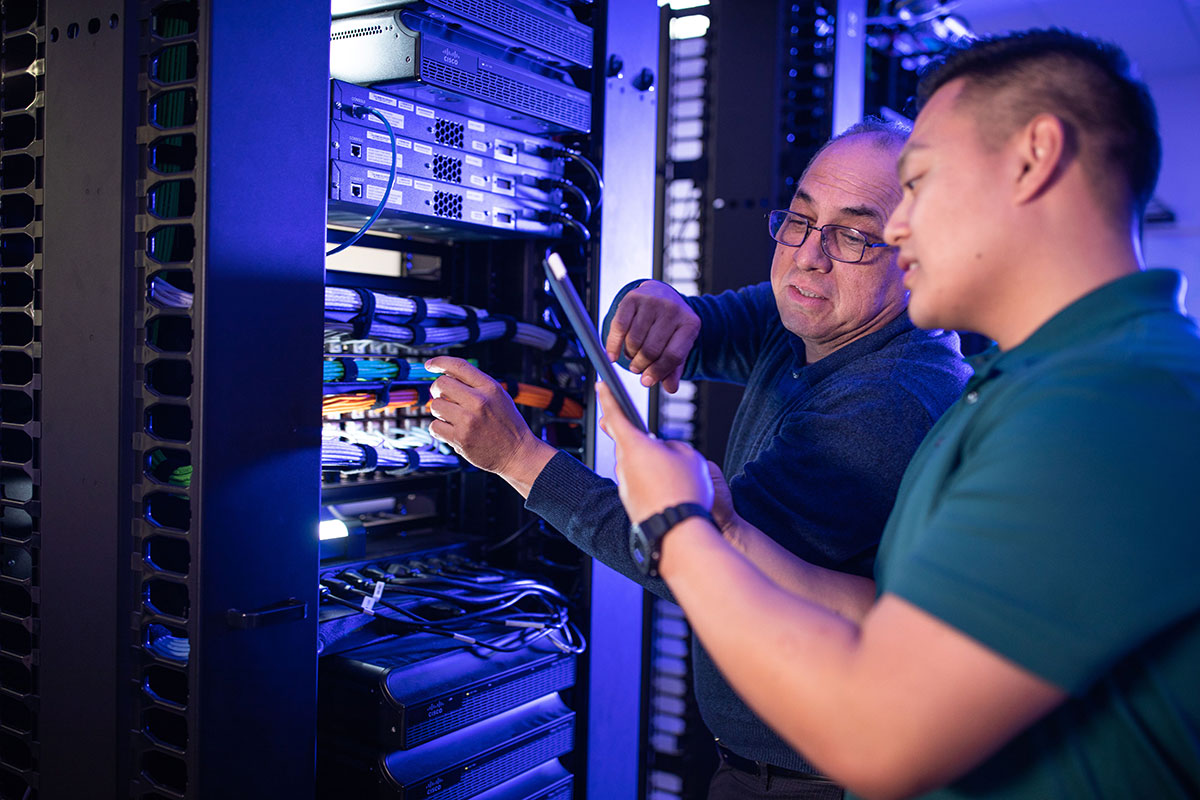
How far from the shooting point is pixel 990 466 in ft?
1.97

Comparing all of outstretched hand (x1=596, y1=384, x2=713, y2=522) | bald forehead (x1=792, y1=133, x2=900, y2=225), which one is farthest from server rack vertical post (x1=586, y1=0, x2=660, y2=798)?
outstretched hand (x1=596, y1=384, x2=713, y2=522)

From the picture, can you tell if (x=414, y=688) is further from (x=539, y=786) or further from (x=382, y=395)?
(x=382, y=395)

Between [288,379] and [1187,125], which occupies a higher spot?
[1187,125]

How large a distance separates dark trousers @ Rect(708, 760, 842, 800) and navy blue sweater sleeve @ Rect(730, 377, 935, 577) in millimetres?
341

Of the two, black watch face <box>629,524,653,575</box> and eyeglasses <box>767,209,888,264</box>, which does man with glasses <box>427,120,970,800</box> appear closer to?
eyeglasses <box>767,209,888,264</box>

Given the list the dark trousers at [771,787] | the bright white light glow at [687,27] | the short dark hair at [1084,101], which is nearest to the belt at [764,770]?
the dark trousers at [771,787]

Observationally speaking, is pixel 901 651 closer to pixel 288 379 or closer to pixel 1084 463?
pixel 1084 463

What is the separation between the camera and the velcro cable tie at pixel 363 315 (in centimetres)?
141

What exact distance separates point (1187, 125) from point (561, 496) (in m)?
5.74

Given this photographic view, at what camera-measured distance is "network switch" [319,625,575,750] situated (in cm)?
129

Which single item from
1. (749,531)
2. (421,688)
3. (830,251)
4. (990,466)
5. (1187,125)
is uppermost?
(1187,125)

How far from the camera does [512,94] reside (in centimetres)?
151

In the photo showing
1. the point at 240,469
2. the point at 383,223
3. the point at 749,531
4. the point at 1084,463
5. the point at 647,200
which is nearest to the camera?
the point at 1084,463

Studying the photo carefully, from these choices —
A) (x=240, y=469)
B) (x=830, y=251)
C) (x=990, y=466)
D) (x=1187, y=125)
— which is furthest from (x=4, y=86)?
Answer: (x=1187, y=125)
